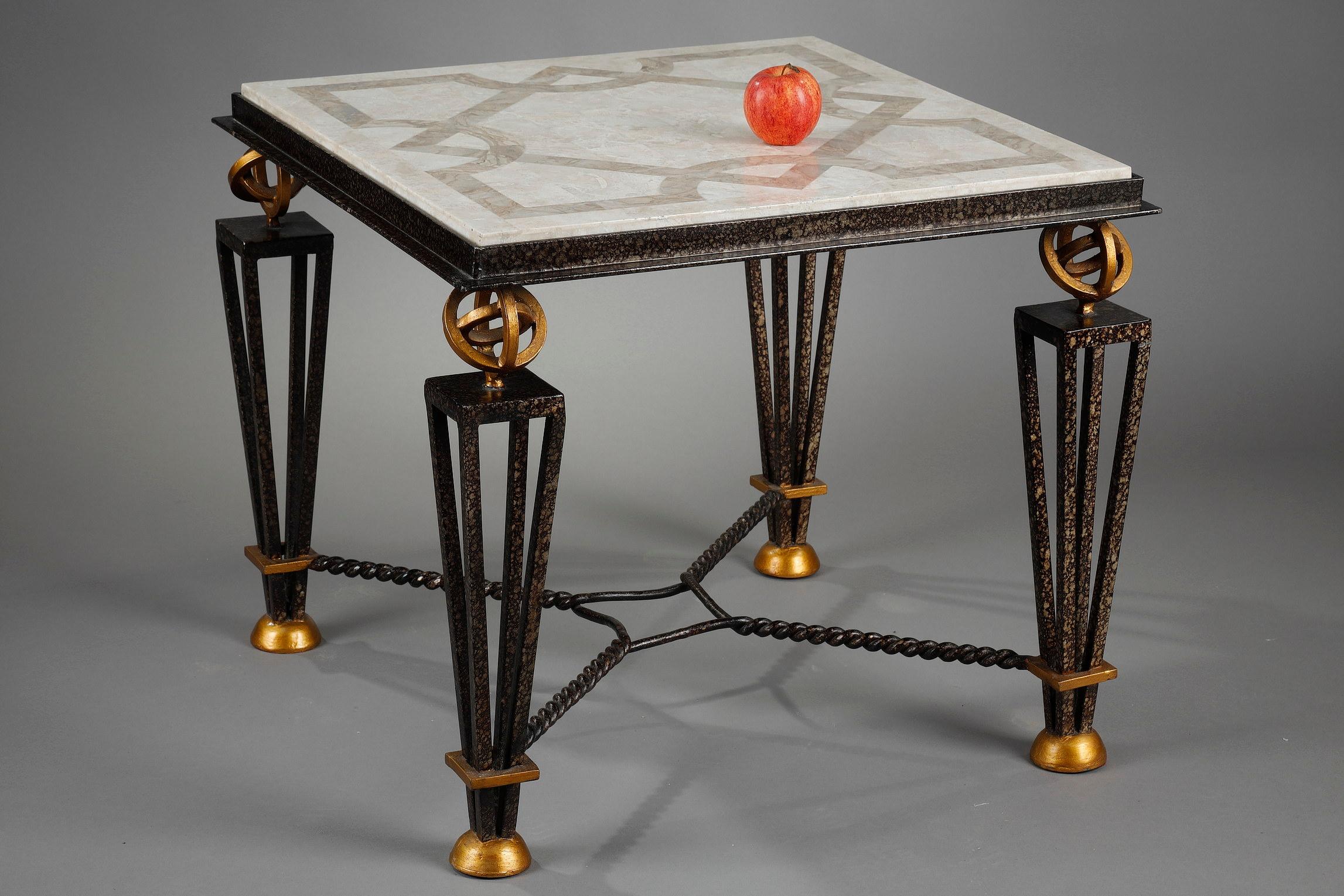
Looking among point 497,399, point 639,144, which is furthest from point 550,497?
point 639,144

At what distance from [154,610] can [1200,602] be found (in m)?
2.79

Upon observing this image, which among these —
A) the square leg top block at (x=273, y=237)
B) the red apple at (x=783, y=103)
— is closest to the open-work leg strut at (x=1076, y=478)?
the red apple at (x=783, y=103)

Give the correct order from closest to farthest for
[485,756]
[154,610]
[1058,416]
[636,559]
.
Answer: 1. [485,756]
2. [1058,416]
3. [154,610]
4. [636,559]

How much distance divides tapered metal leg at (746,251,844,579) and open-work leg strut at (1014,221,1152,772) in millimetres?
1052

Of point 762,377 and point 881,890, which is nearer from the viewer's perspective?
point 881,890

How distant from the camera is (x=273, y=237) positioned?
481cm

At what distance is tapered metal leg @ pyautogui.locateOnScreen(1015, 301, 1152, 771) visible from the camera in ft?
A: 13.9

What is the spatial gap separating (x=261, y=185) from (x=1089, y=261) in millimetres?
1996

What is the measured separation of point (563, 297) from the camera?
24.1ft

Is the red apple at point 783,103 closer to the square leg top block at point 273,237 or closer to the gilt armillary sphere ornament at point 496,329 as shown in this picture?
the gilt armillary sphere ornament at point 496,329

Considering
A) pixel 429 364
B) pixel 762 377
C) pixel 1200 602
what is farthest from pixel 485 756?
pixel 429 364

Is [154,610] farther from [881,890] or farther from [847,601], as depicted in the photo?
[881,890]

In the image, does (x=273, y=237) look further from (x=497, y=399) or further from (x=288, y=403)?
(x=497, y=399)

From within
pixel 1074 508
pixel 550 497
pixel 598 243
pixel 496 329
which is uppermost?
pixel 598 243
